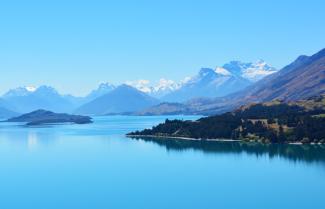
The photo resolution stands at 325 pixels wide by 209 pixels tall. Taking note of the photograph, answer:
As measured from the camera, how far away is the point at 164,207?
84625 mm

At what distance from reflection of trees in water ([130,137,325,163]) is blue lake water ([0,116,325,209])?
11.4 inches

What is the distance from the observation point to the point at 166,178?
11344 centimetres

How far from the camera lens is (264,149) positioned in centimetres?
17025

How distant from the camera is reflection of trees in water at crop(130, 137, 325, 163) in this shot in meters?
148

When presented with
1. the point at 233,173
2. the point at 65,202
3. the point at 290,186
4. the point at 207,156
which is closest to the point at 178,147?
the point at 207,156

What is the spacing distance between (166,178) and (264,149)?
214ft

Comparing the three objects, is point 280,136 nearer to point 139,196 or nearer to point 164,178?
point 164,178

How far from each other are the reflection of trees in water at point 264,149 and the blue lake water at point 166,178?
0.29 meters

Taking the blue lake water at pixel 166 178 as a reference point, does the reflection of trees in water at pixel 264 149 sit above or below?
above

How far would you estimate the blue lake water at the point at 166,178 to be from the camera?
8900 cm

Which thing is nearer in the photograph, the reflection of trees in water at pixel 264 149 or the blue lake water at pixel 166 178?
the blue lake water at pixel 166 178

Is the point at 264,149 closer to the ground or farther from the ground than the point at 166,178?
farther from the ground

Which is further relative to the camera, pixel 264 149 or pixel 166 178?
pixel 264 149

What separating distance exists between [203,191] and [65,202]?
81.8 feet
